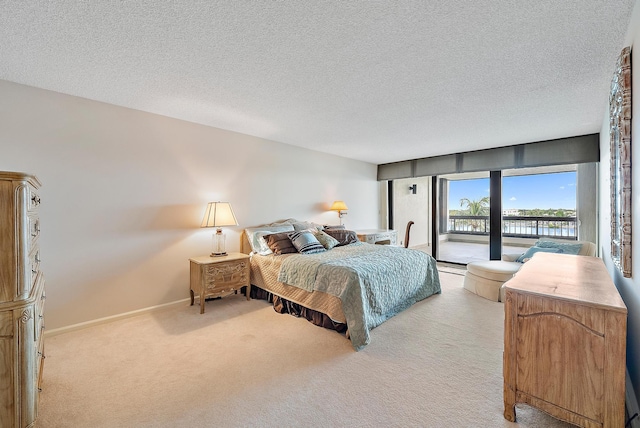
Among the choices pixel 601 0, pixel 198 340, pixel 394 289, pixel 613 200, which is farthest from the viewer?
pixel 394 289

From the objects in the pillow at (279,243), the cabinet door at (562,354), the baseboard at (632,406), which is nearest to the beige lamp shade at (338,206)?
the pillow at (279,243)

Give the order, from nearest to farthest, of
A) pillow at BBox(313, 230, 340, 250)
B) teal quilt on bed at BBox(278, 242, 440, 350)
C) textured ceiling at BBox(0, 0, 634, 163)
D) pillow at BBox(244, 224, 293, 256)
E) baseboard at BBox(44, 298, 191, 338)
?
textured ceiling at BBox(0, 0, 634, 163) < teal quilt on bed at BBox(278, 242, 440, 350) < baseboard at BBox(44, 298, 191, 338) < pillow at BBox(244, 224, 293, 256) < pillow at BBox(313, 230, 340, 250)

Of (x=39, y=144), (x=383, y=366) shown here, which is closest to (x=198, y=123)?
(x=39, y=144)

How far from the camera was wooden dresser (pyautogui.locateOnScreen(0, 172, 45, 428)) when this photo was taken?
1295 millimetres

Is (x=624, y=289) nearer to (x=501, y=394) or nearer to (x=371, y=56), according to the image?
(x=501, y=394)

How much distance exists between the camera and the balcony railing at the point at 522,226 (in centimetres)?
451

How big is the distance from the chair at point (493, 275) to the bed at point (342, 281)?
0.53m

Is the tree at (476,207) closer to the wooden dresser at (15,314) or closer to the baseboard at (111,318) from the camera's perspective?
the baseboard at (111,318)

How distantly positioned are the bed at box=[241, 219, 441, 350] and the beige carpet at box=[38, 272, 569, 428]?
0.18 m

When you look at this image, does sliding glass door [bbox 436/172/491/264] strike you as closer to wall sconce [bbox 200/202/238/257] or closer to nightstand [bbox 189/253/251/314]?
nightstand [bbox 189/253/251/314]

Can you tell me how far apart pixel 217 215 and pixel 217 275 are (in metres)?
0.76

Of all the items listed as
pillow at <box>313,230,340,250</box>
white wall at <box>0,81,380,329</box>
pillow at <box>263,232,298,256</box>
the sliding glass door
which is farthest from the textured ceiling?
the sliding glass door

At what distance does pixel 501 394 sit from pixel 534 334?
1.95ft

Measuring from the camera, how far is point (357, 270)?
2.67 meters
